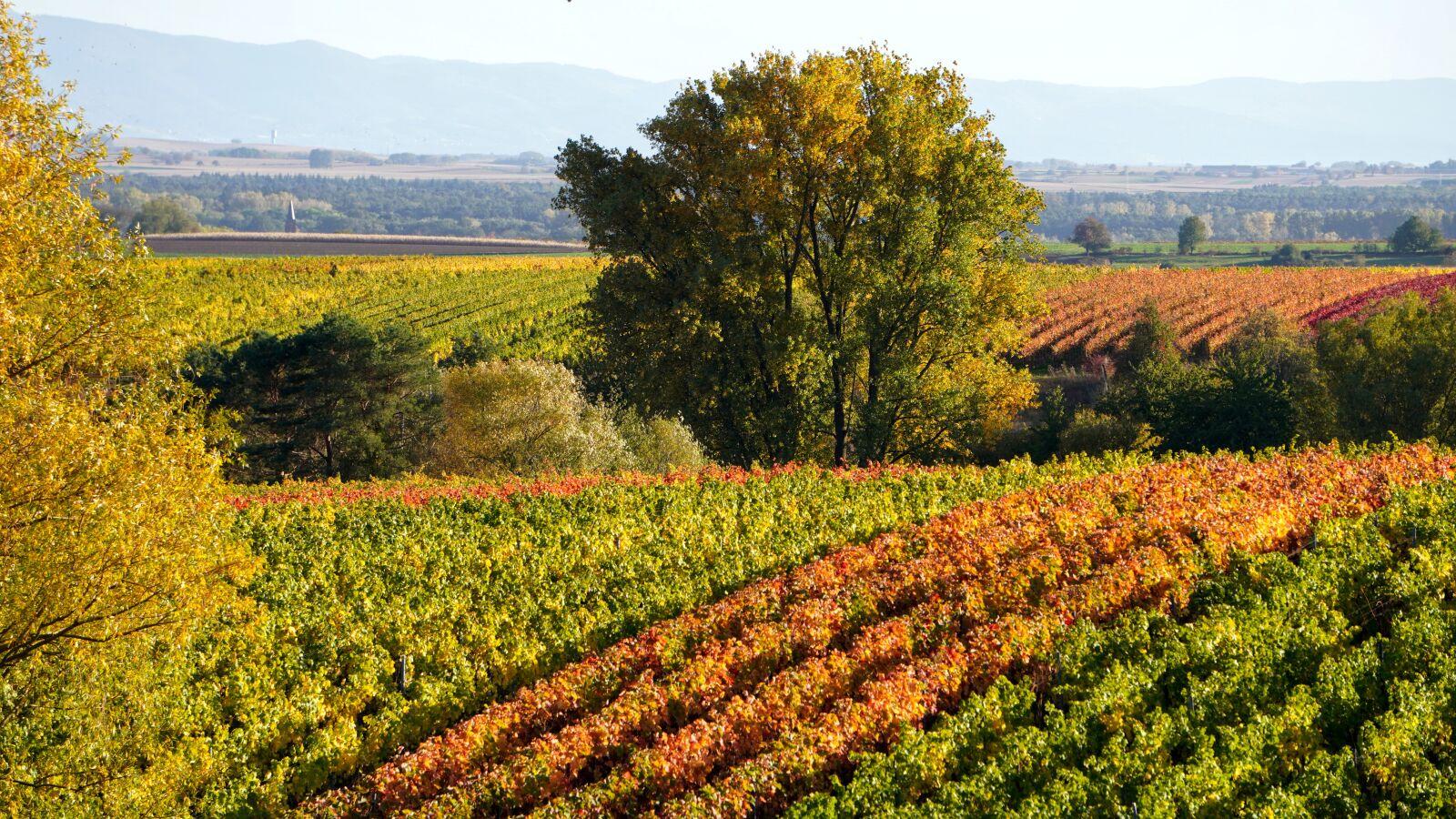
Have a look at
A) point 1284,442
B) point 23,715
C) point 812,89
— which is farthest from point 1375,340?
point 23,715

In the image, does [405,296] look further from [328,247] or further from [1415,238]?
[1415,238]

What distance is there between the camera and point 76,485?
1247 centimetres

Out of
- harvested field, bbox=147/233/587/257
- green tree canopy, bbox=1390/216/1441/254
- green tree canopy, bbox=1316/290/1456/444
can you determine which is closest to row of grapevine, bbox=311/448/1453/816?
green tree canopy, bbox=1316/290/1456/444

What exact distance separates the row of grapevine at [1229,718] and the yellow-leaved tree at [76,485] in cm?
887

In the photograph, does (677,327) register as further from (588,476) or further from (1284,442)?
(1284,442)

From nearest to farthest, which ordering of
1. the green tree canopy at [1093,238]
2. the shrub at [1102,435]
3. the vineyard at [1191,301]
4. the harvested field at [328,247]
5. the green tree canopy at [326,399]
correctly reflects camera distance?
the shrub at [1102,435] → the green tree canopy at [326,399] → the vineyard at [1191,301] → the harvested field at [328,247] → the green tree canopy at [1093,238]

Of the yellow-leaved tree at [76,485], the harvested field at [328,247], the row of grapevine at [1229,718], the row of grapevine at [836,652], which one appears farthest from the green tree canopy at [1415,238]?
the yellow-leaved tree at [76,485]

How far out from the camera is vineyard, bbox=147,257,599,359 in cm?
7481

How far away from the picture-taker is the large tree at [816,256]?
3219 centimetres

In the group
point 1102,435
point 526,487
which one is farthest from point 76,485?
point 1102,435

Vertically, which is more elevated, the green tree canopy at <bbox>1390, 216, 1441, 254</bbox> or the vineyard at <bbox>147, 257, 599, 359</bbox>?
the green tree canopy at <bbox>1390, 216, 1441, 254</bbox>

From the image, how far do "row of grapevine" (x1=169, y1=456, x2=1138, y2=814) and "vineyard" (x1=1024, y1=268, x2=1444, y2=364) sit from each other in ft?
122

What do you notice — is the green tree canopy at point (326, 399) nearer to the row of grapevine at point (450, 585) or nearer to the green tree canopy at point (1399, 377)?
the row of grapevine at point (450, 585)

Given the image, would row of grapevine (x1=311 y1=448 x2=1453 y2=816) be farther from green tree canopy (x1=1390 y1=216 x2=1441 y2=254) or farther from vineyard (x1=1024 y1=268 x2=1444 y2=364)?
green tree canopy (x1=1390 y1=216 x2=1441 y2=254)
